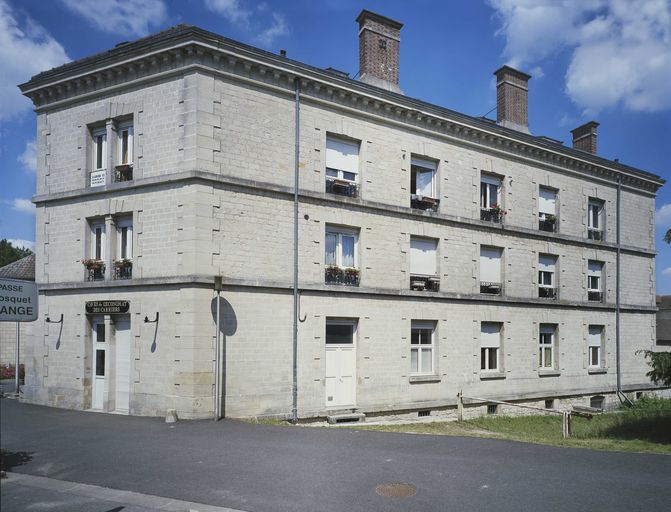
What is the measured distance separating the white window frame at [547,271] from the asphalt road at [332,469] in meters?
12.0

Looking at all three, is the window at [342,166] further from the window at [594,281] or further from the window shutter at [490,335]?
the window at [594,281]

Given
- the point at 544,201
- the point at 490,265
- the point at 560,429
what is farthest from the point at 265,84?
the point at 560,429

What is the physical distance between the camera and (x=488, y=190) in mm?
21297

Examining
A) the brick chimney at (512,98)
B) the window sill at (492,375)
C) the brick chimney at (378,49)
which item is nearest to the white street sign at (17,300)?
the brick chimney at (378,49)

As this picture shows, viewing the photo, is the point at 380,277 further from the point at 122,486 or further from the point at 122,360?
the point at 122,486

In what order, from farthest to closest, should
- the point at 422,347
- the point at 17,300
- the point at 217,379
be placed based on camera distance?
the point at 422,347
the point at 217,379
the point at 17,300

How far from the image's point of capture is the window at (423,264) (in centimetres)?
1869

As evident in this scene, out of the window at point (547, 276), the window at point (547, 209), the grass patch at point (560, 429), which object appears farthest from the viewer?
the window at point (547, 209)

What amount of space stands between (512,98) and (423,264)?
10.0 meters

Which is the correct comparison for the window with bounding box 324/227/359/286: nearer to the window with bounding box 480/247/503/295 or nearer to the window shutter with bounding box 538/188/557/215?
the window with bounding box 480/247/503/295

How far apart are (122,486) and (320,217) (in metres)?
9.88

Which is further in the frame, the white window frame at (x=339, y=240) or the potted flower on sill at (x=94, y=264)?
the white window frame at (x=339, y=240)

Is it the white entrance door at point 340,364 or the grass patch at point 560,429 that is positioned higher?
the white entrance door at point 340,364

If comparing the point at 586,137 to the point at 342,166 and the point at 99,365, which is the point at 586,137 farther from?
the point at 99,365
